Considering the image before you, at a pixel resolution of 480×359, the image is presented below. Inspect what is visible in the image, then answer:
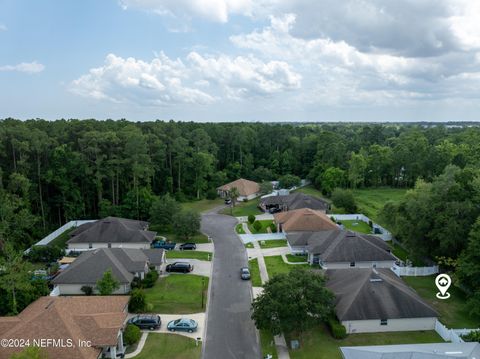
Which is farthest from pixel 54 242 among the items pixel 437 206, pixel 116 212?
pixel 437 206

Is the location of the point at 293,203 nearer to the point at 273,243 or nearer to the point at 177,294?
the point at 273,243

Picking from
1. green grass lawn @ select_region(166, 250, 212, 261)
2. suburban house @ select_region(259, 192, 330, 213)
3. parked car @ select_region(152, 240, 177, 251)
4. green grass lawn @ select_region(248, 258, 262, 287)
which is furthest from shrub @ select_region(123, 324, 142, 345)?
suburban house @ select_region(259, 192, 330, 213)

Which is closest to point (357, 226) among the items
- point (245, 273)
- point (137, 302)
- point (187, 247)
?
point (245, 273)

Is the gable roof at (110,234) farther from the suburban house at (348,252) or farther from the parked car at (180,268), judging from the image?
the suburban house at (348,252)

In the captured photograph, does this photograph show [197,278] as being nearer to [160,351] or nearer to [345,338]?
[160,351]

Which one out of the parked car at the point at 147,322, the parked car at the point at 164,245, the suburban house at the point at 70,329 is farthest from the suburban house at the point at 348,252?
the suburban house at the point at 70,329
